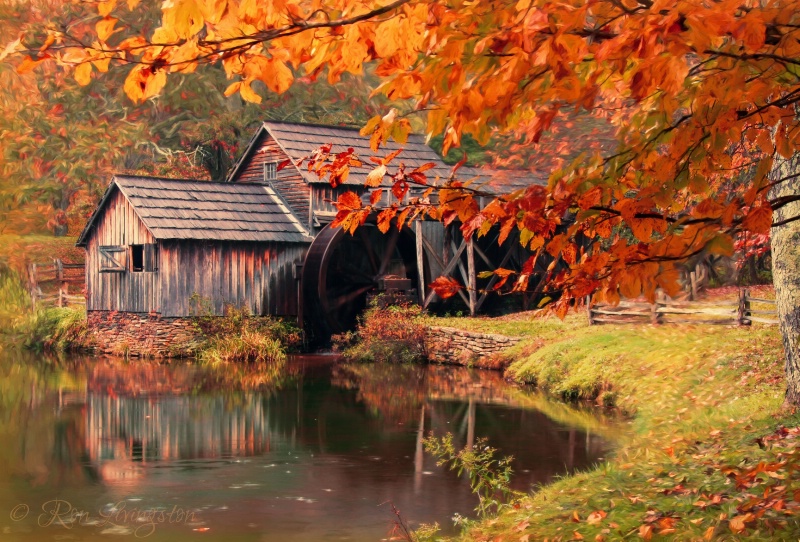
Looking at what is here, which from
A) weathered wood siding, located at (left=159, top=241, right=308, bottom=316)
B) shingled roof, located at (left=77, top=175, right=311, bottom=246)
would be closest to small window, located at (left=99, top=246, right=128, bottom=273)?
shingled roof, located at (left=77, top=175, right=311, bottom=246)

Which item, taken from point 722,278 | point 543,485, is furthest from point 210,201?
point 543,485

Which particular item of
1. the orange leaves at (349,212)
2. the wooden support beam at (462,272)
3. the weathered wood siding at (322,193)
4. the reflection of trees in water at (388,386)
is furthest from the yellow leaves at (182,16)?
the wooden support beam at (462,272)

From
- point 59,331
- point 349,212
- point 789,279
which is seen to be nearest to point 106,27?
point 349,212

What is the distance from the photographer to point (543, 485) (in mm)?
11852

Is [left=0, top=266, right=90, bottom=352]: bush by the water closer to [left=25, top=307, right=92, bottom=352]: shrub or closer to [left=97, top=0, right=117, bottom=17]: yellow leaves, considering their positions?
[left=25, top=307, right=92, bottom=352]: shrub

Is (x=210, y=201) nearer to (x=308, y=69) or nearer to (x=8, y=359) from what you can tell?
(x=8, y=359)

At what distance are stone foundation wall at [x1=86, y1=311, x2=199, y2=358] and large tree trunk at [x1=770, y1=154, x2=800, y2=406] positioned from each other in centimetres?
1971

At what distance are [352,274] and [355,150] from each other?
142 inches

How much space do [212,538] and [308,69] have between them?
519 centimetres

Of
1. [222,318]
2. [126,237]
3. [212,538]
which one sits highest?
[126,237]

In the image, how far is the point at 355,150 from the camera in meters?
32.1

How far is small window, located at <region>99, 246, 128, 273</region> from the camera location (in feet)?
96.7

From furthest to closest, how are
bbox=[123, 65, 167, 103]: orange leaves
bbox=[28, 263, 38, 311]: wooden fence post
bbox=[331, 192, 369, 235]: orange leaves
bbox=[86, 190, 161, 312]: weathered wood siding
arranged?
bbox=[28, 263, 38, 311]: wooden fence post
bbox=[86, 190, 161, 312]: weathered wood siding
bbox=[331, 192, 369, 235]: orange leaves
bbox=[123, 65, 167, 103]: orange leaves

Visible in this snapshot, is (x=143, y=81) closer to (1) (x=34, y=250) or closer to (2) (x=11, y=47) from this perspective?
(2) (x=11, y=47)
